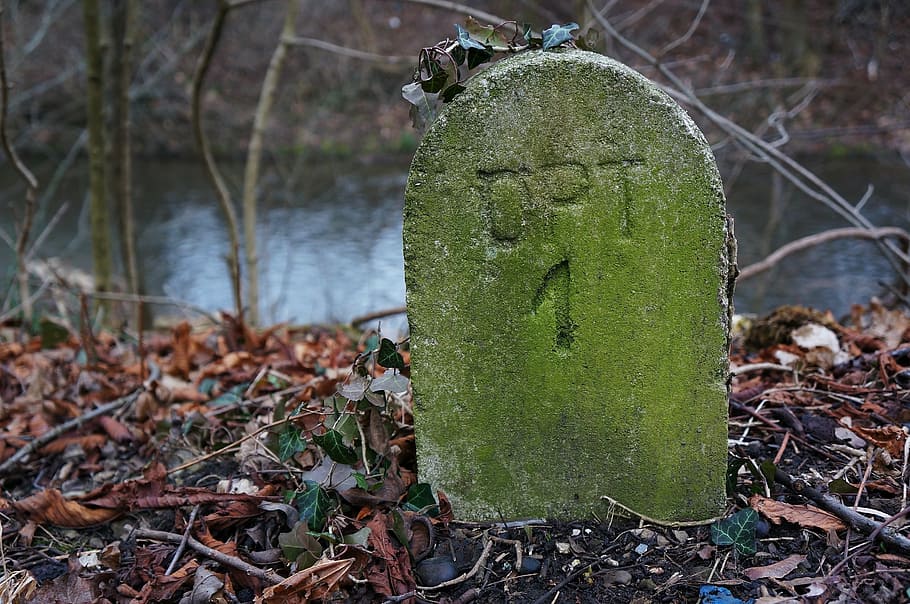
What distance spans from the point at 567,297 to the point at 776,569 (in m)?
0.78

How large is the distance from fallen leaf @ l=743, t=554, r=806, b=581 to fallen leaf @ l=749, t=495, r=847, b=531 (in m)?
0.11

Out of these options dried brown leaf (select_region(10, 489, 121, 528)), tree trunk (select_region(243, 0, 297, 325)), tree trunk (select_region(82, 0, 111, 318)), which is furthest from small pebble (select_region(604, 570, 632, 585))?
tree trunk (select_region(82, 0, 111, 318))

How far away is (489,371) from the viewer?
192cm

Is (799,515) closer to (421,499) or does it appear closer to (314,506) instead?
(421,499)

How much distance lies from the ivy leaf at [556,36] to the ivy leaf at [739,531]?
4.08 feet

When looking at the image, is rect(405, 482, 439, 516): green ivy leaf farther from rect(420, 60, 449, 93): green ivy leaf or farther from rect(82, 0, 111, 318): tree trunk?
rect(82, 0, 111, 318): tree trunk

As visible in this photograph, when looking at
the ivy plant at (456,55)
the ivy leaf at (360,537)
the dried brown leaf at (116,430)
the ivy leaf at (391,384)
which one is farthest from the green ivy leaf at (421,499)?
the dried brown leaf at (116,430)

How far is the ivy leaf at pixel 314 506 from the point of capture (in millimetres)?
1936

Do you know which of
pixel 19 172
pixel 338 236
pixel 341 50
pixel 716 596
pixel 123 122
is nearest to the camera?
pixel 716 596

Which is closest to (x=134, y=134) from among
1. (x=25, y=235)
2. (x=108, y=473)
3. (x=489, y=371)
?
(x=25, y=235)

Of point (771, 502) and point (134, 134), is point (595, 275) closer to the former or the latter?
point (771, 502)

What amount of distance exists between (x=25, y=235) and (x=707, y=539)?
3357mm

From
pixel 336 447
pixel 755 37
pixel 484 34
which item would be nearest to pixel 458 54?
pixel 484 34

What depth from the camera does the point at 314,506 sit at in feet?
6.39
